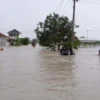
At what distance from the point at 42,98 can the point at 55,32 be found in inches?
1826

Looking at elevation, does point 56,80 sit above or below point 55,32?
below

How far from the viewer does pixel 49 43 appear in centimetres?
5700

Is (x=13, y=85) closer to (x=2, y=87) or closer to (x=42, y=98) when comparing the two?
(x=2, y=87)

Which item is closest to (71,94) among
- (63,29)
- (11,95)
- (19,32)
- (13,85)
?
(11,95)

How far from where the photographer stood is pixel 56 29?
55.5 metres

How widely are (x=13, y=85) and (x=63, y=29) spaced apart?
43.2 meters

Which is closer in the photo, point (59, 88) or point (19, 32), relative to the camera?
point (59, 88)

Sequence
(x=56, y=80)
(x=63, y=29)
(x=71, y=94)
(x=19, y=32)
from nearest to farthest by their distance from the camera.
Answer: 1. (x=71, y=94)
2. (x=56, y=80)
3. (x=63, y=29)
4. (x=19, y=32)

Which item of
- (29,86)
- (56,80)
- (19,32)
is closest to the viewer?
(29,86)

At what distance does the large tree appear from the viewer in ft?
180

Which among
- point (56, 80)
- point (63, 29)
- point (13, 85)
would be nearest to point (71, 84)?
point (56, 80)

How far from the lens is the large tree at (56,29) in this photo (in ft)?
180

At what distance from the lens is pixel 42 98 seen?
9.49 meters

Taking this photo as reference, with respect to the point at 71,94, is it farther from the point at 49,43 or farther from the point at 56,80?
the point at 49,43
